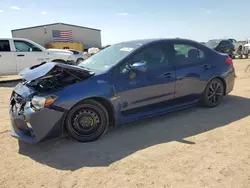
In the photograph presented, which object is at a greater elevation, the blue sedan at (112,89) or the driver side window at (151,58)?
the driver side window at (151,58)

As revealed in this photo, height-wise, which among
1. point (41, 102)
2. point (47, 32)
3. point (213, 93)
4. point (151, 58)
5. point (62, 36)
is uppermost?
point (47, 32)

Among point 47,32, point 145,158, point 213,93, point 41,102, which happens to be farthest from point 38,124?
point 47,32

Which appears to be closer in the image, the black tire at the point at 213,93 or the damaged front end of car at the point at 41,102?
the damaged front end of car at the point at 41,102

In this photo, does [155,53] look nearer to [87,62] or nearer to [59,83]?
[87,62]

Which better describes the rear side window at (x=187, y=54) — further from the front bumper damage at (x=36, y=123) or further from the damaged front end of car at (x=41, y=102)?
the front bumper damage at (x=36, y=123)

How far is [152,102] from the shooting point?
15.3 ft

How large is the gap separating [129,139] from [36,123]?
1432 mm

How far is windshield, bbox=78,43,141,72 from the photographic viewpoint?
14.9 ft

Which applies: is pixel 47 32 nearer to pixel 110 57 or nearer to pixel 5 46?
pixel 5 46

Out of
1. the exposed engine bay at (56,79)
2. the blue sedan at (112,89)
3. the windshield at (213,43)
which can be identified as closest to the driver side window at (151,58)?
the blue sedan at (112,89)

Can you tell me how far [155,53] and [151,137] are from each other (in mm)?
1590

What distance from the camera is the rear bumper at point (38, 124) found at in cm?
364

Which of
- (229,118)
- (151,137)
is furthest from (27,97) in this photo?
(229,118)

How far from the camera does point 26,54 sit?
11.1 meters
